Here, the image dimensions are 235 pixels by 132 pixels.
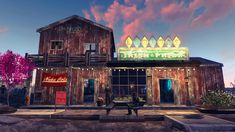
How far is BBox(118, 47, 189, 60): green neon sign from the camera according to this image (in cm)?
1522

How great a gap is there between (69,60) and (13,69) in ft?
17.9

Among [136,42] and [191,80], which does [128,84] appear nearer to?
[136,42]

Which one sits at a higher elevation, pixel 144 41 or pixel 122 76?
pixel 144 41

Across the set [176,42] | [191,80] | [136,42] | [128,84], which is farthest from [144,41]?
[191,80]

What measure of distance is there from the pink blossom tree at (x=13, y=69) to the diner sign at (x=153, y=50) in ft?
29.8

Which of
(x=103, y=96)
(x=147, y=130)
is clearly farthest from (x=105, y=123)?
(x=103, y=96)

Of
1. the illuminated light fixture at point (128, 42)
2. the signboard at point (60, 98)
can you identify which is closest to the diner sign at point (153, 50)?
the illuminated light fixture at point (128, 42)

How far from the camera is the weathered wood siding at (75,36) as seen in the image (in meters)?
17.0

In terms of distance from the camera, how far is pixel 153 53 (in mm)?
15328

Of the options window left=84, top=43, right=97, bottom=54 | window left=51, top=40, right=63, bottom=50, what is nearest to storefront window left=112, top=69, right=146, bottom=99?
window left=84, top=43, right=97, bottom=54

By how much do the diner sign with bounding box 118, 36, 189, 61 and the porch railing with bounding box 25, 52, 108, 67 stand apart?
6.82 feet

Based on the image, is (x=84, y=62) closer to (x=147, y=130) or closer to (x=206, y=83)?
(x=147, y=130)

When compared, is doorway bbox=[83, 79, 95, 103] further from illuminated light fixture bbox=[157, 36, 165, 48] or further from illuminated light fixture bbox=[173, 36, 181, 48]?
illuminated light fixture bbox=[173, 36, 181, 48]

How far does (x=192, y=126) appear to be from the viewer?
21.1 feet
